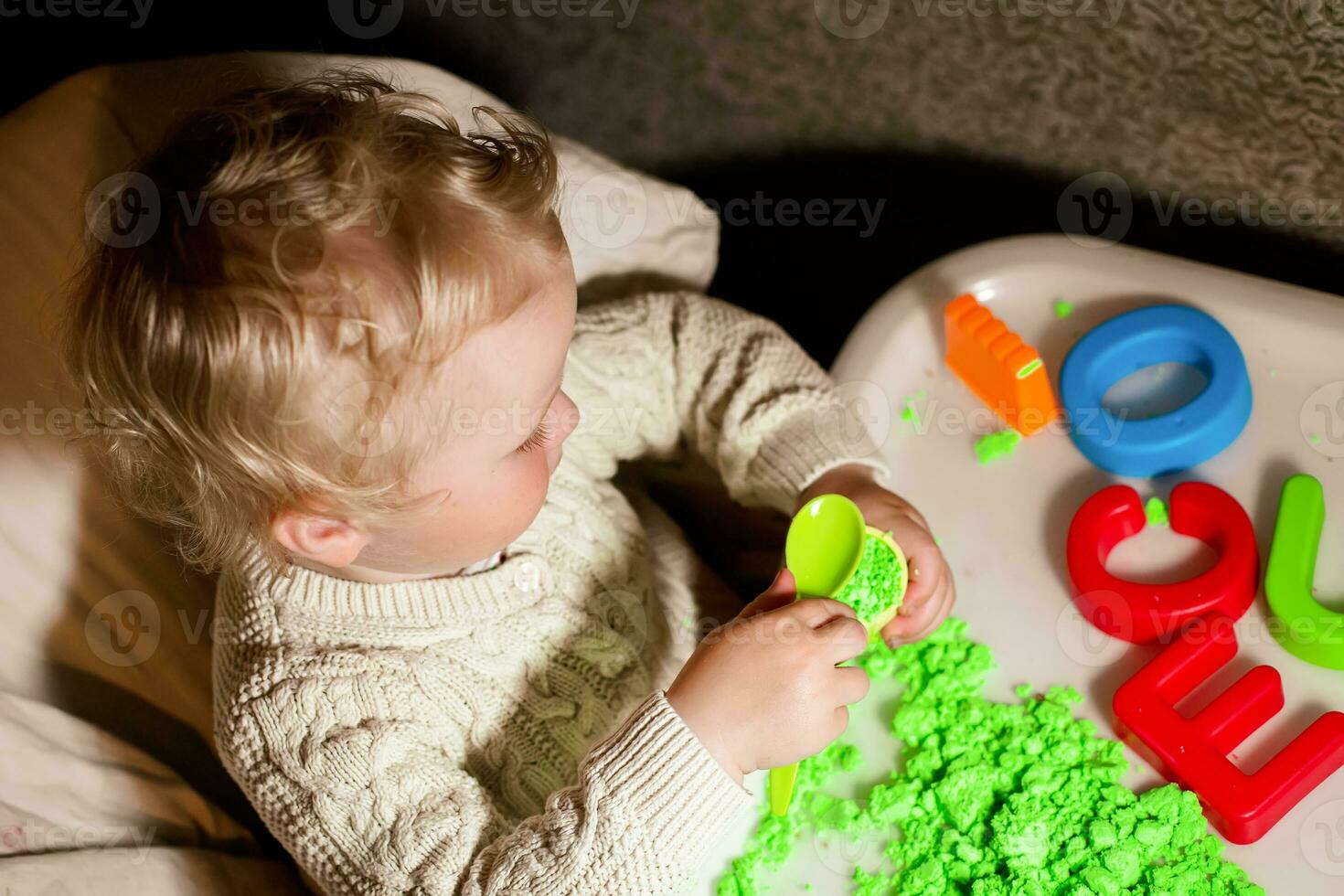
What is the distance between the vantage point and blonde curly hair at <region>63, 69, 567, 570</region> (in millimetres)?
525

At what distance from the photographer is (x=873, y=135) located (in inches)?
39.4

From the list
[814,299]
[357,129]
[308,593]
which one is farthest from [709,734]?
[814,299]

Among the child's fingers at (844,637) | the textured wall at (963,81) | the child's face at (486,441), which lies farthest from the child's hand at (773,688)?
the textured wall at (963,81)

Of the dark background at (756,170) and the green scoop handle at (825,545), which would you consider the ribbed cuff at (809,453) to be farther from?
the dark background at (756,170)

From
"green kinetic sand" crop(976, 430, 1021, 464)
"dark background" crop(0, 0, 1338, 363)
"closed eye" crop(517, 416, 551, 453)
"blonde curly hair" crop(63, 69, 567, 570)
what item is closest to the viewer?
"blonde curly hair" crop(63, 69, 567, 570)

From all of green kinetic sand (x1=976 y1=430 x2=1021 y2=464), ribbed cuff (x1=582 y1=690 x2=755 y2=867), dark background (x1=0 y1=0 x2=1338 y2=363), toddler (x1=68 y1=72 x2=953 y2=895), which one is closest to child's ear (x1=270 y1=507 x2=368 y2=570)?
toddler (x1=68 y1=72 x2=953 y2=895)

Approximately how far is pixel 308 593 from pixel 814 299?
693mm

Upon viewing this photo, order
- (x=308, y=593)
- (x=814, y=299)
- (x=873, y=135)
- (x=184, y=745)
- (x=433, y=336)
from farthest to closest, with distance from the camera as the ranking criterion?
1. (x=814, y=299)
2. (x=873, y=135)
3. (x=184, y=745)
4. (x=308, y=593)
5. (x=433, y=336)

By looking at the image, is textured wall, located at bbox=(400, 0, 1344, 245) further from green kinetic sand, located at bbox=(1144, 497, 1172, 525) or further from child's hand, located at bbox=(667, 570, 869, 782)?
child's hand, located at bbox=(667, 570, 869, 782)

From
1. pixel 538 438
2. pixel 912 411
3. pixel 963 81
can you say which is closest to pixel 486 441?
pixel 538 438

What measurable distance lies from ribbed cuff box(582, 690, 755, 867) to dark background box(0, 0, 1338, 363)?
1.85ft

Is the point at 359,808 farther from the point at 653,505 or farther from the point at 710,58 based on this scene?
the point at 710,58

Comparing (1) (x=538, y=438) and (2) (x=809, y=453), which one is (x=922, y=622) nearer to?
(2) (x=809, y=453)

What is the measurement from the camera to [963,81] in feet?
2.96
